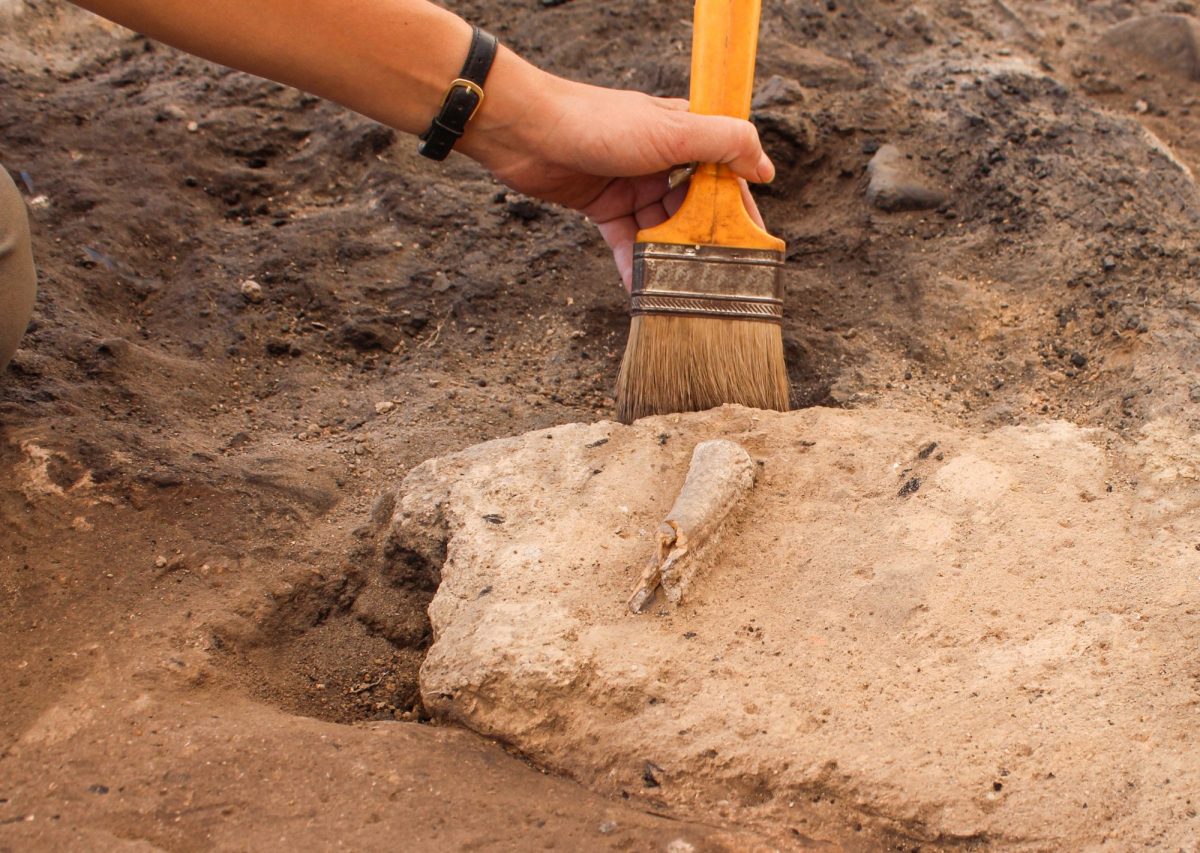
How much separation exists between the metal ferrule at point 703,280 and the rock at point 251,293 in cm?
109

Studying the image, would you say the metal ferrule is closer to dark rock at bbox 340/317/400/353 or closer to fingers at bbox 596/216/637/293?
fingers at bbox 596/216/637/293

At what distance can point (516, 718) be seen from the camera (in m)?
1.56

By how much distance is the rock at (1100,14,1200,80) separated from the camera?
3545 millimetres

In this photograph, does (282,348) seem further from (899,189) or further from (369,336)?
(899,189)

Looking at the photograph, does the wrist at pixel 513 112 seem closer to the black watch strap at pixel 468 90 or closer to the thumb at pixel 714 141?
the black watch strap at pixel 468 90

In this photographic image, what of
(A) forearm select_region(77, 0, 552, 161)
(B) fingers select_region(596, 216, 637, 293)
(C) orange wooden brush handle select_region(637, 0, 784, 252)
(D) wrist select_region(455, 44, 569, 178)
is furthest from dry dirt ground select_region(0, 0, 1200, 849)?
(A) forearm select_region(77, 0, 552, 161)

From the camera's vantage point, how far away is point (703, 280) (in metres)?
2.15

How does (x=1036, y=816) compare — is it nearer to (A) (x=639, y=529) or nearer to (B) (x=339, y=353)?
(A) (x=639, y=529)

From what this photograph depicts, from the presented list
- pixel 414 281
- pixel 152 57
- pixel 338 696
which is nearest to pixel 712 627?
pixel 338 696

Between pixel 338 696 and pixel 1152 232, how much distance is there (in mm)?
2075

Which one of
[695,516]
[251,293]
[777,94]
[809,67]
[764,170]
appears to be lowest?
[695,516]

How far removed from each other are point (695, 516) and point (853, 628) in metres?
0.30

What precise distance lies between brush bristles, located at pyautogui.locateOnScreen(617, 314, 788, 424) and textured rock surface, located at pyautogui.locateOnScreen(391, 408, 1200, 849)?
97mm

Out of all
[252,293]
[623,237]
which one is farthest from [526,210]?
[252,293]
